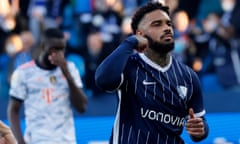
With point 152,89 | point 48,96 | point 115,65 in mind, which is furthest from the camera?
point 48,96

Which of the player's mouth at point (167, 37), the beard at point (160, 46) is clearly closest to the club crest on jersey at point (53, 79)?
the beard at point (160, 46)

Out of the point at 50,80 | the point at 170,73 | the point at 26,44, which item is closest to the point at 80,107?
the point at 50,80

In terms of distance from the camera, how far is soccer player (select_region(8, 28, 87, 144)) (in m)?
6.98

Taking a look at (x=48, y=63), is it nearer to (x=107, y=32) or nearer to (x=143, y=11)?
(x=143, y=11)

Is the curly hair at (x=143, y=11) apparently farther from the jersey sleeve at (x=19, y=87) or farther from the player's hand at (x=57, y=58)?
the jersey sleeve at (x=19, y=87)

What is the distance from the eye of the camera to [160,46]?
509 centimetres

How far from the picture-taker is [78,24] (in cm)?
1275

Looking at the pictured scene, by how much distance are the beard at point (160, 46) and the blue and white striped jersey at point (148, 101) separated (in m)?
0.11

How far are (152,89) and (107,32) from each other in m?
7.09

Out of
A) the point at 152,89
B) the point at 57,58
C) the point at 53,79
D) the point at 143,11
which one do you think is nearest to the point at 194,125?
the point at 152,89

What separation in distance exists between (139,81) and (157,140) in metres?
0.42

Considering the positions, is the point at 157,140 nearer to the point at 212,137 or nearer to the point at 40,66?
the point at 40,66

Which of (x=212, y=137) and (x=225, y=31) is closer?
(x=212, y=137)

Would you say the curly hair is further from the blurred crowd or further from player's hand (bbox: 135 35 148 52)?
the blurred crowd
